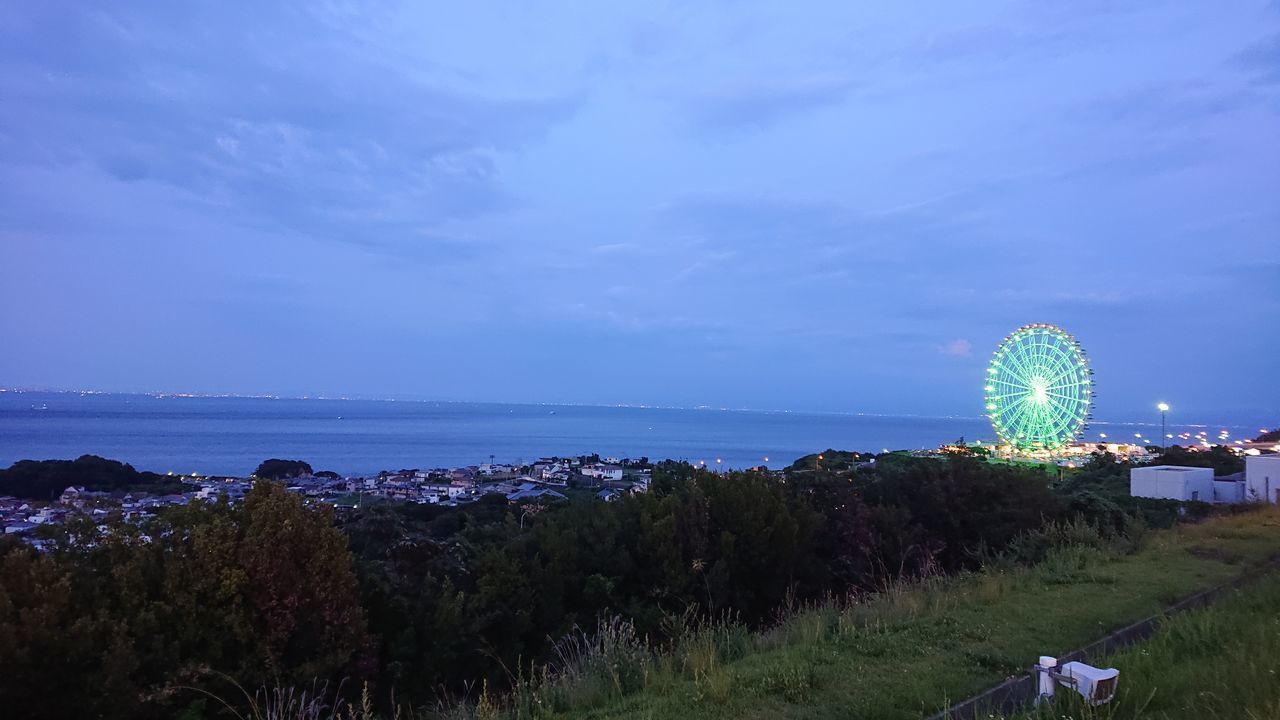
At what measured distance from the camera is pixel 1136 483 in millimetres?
20656

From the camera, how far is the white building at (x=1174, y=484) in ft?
64.8

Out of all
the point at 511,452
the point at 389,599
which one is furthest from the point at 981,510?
the point at 511,452

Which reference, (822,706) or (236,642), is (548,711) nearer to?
(822,706)

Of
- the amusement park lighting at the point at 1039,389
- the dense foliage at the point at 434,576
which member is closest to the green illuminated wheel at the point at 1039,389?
the amusement park lighting at the point at 1039,389

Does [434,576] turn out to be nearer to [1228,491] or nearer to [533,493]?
[533,493]

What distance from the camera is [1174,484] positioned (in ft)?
65.0

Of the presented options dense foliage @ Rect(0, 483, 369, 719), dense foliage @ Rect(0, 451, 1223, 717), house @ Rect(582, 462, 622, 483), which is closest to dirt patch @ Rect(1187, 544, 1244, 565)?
dense foliage @ Rect(0, 451, 1223, 717)

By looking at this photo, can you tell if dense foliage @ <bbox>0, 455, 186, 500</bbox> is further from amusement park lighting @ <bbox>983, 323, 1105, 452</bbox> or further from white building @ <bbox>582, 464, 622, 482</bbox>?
amusement park lighting @ <bbox>983, 323, 1105, 452</bbox>

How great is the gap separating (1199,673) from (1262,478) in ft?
62.9

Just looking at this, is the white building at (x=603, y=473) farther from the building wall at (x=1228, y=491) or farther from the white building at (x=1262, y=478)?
the white building at (x=1262, y=478)

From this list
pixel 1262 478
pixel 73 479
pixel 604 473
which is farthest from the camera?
pixel 604 473

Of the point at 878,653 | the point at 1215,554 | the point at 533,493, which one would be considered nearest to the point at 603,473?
the point at 533,493

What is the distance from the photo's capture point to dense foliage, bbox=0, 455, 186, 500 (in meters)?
13.2

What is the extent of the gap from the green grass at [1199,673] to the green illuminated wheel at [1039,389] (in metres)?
29.8
